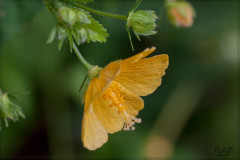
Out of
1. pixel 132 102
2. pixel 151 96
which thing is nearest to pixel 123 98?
pixel 132 102

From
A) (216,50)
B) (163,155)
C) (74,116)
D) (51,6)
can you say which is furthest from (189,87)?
(51,6)

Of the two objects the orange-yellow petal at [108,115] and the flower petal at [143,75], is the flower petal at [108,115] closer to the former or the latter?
the orange-yellow petal at [108,115]

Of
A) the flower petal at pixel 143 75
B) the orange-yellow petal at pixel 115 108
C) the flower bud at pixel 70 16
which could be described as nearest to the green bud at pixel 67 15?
the flower bud at pixel 70 16

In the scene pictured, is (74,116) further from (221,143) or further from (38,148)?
(221,143)

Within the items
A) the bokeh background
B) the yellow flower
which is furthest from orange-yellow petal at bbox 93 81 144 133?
the bokeh background

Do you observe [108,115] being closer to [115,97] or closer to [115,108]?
[115,108]

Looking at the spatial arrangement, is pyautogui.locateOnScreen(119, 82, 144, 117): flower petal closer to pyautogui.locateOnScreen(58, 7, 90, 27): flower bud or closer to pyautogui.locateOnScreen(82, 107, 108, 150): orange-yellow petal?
pyautogui.locateOnScreen(82, 107, 108, 150): orange-yellow petal

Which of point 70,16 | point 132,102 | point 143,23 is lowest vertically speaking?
point 132,102
